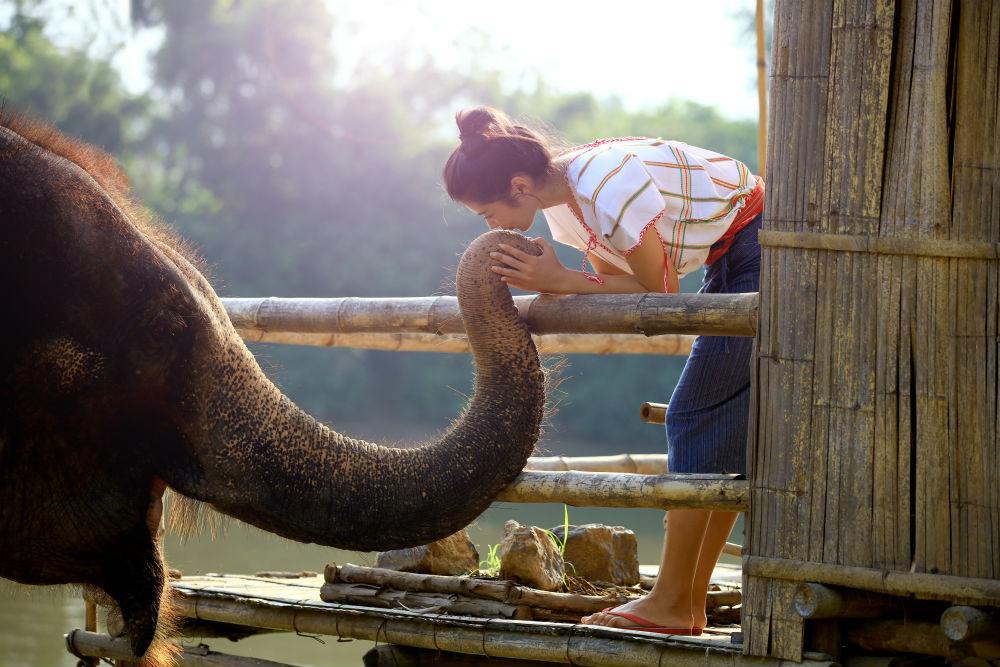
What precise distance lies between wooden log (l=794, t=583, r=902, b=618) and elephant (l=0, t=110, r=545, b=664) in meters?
0.52

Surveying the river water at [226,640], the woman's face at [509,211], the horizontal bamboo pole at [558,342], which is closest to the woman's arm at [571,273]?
the woman's face at [509,211]

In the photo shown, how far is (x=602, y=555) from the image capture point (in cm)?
284

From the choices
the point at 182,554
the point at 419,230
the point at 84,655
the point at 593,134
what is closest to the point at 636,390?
the point at 419,230

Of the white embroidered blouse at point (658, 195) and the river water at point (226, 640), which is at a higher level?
the white embroidered blouse at point (658, 195)

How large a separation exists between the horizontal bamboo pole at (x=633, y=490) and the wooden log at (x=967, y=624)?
363 millimetres

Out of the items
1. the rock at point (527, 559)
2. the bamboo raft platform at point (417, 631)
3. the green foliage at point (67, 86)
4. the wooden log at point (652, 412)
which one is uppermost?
the green foliage at point (67, 86)

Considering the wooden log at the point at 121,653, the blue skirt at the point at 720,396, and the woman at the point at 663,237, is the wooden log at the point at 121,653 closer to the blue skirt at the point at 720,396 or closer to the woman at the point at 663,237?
the woman at the point at 663,237

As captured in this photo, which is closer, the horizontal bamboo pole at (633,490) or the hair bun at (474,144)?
the horizontal bamboo pole at (633,490)

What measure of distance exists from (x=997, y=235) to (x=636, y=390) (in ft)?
64.6

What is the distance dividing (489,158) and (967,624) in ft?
3.80

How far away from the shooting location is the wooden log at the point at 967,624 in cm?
172

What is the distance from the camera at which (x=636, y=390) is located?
21.4 meters

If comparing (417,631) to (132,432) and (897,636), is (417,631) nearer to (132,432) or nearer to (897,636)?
(132,432)

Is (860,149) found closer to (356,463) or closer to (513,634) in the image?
(356,463)
